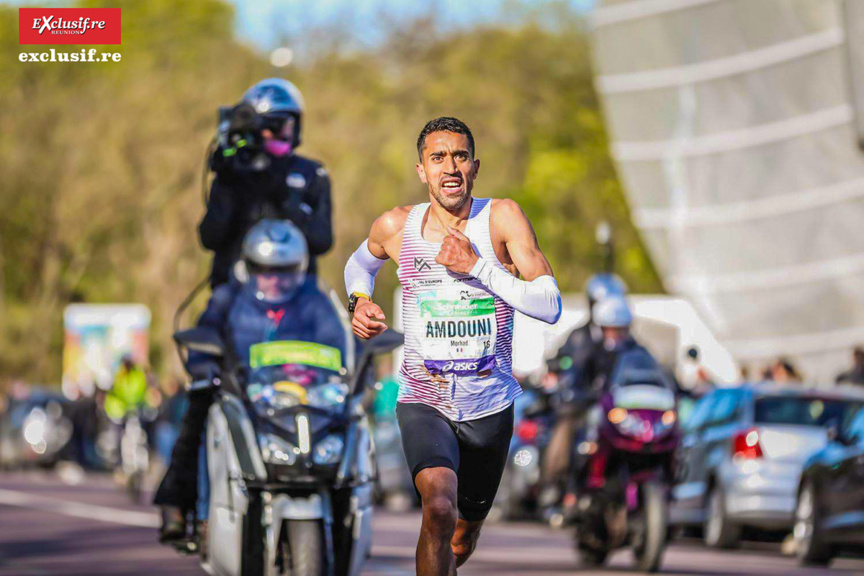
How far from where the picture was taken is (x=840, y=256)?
40.1 meters

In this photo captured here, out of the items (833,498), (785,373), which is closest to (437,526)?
(833,498)

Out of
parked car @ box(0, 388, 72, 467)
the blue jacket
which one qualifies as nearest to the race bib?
the blue jacket

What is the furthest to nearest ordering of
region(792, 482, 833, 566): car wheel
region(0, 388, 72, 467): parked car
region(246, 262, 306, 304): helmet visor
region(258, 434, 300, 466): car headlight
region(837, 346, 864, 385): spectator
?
region(0, 388, 72, 467): parked car → region(837, 346, 864, 385): spectator → region(792, 482, 833, 566): car wheel → region(246, 262, 306, 304): helmet visor → region(258, 434, 300, 466): car headlight

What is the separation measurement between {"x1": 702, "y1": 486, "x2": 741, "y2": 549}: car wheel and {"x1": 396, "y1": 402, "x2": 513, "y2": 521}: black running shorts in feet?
36.5

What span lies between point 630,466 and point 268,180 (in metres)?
5.02

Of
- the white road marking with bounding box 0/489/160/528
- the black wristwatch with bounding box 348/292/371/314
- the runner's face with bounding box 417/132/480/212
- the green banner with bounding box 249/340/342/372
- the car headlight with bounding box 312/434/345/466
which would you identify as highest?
the runner's face with bounding box 417/132/480/212

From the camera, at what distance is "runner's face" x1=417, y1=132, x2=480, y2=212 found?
702 cm

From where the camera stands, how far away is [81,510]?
22.8m

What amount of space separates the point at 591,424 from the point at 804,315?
26.8 meters

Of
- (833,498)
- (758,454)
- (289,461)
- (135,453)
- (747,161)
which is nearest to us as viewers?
(289,461)

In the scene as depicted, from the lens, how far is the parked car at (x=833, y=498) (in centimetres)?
1566

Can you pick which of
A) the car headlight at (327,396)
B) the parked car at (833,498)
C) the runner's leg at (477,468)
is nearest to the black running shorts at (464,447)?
the runner's leg at (477,468)

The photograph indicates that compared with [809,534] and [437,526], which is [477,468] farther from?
[809,534]

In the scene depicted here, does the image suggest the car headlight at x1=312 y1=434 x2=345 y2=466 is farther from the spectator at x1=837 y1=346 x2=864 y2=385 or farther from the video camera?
the spectator at x1=837 y1=346 x2=864 y2=385
